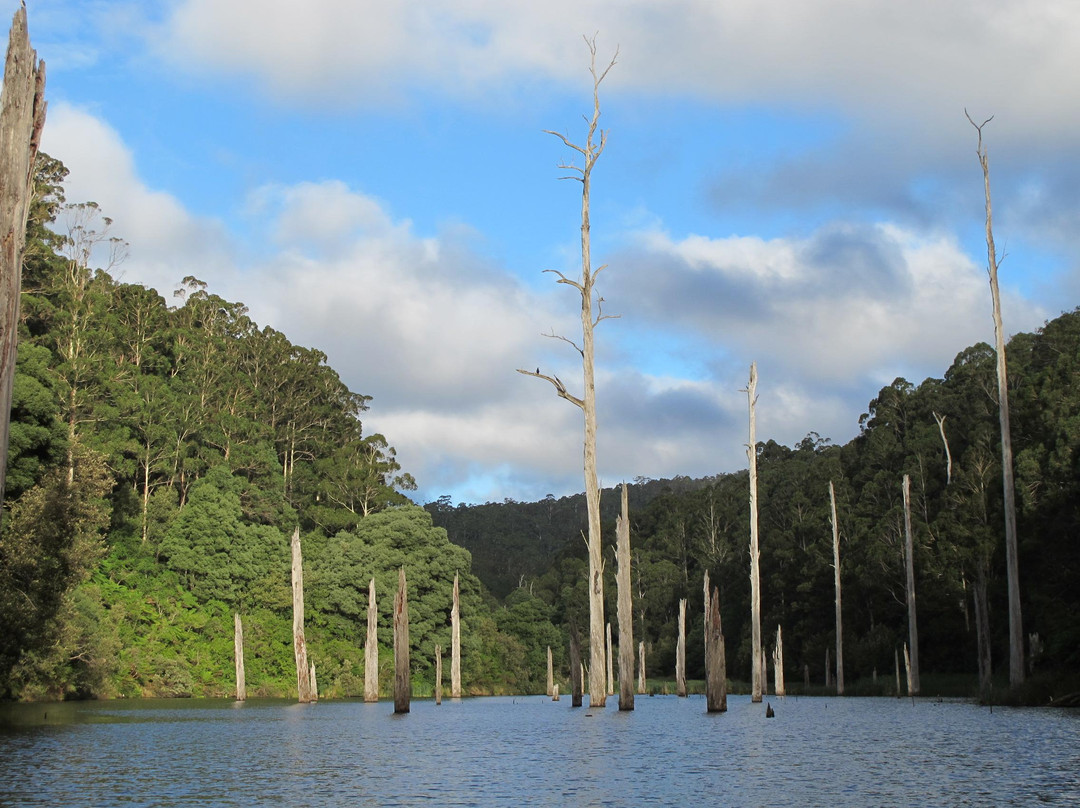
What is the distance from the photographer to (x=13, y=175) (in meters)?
11.2

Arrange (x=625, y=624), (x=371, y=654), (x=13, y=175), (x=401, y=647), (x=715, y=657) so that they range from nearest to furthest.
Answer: (x=13, y=175), (x=715, y=657), (x=625, y=624), (x=401, y=647), (x=371, y=654)

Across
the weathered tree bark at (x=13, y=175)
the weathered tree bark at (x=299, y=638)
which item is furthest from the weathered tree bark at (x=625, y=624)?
the weathered tree bark at (x=13, y=175)

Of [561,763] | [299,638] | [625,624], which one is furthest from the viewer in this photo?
[299,638]

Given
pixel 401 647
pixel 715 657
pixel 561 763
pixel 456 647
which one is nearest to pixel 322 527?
pixel 456 647

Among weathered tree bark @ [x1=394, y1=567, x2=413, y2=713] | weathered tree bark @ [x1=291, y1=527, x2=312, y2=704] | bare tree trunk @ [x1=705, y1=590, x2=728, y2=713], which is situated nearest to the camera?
bare tree trunk @ [x1=705, y1=590, x2=728, y2=713]

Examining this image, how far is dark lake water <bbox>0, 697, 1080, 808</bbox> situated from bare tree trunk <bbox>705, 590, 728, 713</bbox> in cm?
300

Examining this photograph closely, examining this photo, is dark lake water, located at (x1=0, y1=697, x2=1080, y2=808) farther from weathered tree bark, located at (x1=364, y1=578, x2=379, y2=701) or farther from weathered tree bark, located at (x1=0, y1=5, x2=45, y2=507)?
weathered tree bark, located at (x1=364, y1=578, x2=379, y2=701)

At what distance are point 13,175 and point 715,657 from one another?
86.0 feet

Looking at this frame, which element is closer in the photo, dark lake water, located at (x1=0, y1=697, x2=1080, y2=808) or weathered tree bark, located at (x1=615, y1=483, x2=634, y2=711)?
dark lake water, located at (x1=0, y1=697, x2=1080, y2=808)

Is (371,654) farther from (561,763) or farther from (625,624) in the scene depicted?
(561,763)

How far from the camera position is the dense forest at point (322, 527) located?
38875 mm

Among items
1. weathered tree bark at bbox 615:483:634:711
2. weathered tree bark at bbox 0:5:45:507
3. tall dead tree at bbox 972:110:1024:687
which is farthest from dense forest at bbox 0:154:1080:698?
weathered tree bark at bbox 0:5:45:507

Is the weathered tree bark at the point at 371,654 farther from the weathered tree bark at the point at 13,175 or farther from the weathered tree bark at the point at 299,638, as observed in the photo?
the weathered tree bark at the point at 13,175

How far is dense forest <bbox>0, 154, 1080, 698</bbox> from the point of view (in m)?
38.9
